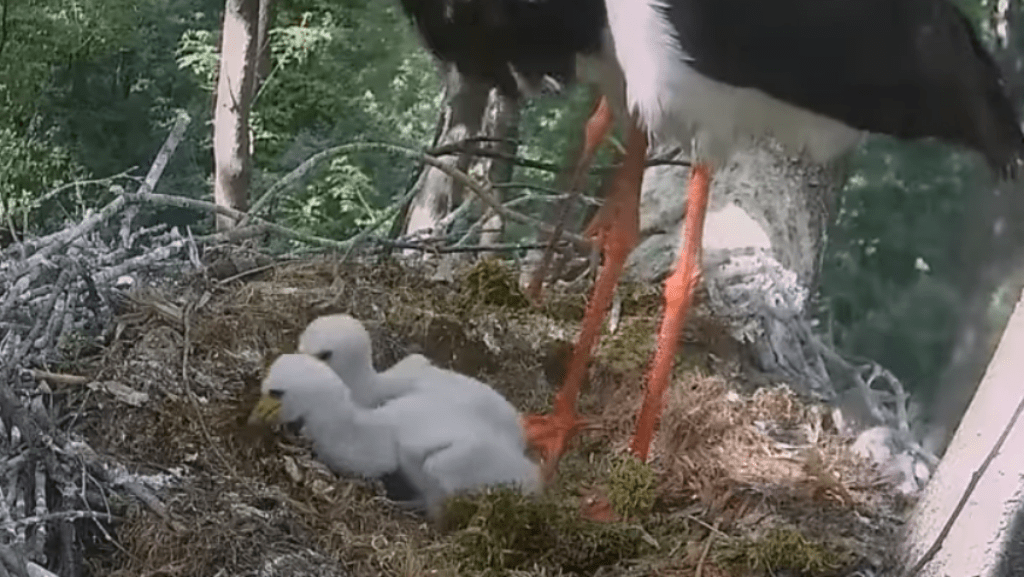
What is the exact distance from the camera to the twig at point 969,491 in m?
0.89

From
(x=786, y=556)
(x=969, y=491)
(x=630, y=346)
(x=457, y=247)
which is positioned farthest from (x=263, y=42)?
(x=969, y=491)

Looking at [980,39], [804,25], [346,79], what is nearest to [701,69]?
[804,25]

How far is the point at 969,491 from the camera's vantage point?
3.00 ft

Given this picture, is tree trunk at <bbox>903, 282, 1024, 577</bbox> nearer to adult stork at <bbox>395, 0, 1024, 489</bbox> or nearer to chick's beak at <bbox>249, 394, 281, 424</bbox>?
adult stork at <bbox>395, 0, 1024, 489</bbox>

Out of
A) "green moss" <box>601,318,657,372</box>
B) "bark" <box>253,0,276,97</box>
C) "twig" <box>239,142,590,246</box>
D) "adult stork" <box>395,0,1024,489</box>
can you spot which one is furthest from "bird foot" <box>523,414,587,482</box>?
"bark" <box>253,0,276,97</box>

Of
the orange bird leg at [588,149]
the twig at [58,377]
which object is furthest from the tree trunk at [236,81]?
the orange bird leg at [588,149]

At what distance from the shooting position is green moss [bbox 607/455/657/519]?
129 centimetres

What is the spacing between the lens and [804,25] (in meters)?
1.16

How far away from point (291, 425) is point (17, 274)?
284mm

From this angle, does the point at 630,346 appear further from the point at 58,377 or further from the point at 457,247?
the point at 58,377

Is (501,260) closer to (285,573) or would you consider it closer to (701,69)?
(701,69)

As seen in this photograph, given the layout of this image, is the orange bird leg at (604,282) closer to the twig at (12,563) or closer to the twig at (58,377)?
the twig at (58,377)

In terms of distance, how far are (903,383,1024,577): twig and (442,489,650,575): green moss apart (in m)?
0.30

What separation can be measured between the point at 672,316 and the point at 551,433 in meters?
0.19
